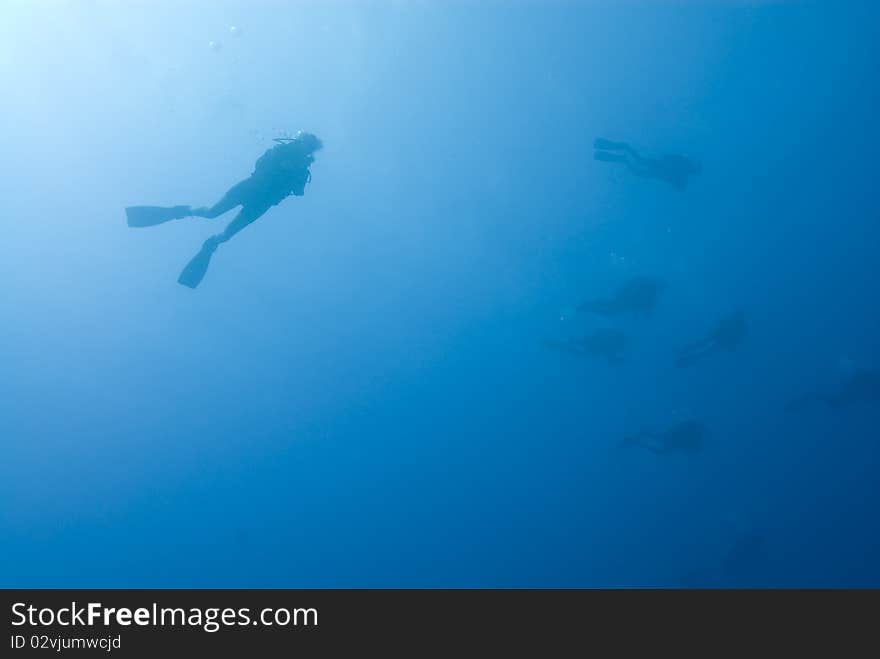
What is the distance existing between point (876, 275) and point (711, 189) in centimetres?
1302

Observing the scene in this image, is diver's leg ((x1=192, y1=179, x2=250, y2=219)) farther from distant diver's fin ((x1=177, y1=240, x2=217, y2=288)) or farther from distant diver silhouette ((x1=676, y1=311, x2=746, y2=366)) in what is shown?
distant diver silhouette ((x1=676, y1=311, x2=746, y2=366))

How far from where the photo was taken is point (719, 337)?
15430 mm

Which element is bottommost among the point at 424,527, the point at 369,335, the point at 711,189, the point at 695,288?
the point at 424,527

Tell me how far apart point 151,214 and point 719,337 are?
14275 mm

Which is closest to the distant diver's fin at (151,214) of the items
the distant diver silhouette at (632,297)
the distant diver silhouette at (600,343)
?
the distant diver silhouette at (632,297)

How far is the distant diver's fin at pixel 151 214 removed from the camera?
7.12 m

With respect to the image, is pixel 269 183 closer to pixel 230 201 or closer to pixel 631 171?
pixel 230 201

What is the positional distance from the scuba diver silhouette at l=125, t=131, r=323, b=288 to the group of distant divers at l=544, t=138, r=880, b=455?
19.1ft

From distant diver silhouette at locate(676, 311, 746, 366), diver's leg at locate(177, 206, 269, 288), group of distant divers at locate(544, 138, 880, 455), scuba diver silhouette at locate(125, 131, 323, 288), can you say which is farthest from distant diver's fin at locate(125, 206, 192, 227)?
distant diver silhouette at locate(676, 311, 746, 366)

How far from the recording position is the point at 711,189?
34.2 m

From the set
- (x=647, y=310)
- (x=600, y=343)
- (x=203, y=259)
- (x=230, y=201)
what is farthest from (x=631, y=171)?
(x=203, y=259)

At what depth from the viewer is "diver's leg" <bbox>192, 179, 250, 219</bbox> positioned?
7020mm
